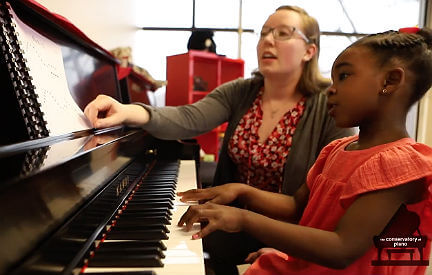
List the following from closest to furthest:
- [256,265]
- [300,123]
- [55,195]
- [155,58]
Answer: [55,195], [256,265], [300,123], [155,58]

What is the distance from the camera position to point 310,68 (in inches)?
61.0

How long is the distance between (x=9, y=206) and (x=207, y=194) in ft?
2.08

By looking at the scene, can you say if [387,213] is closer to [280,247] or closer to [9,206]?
[280,247]

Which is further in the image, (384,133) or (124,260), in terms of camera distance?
(384,133)

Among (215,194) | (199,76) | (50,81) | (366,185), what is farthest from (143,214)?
(199,76)

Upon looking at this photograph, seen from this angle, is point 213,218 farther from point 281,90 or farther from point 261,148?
point 281,90

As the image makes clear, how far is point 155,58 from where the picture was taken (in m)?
4.36

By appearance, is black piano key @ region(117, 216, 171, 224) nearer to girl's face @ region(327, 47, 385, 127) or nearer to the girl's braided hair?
girl's face @ region(327, 47, 385, 127)

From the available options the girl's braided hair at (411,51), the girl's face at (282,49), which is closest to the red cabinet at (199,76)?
the girl's face at (282,49)

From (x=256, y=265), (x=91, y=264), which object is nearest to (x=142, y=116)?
(x=256, y=265)

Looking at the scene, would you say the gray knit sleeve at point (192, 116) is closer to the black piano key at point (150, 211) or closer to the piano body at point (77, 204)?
the piano body at point (77, 204)

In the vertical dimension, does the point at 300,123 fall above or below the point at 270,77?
below

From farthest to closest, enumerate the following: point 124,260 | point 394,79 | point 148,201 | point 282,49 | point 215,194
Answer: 1. point 282,49
2. point 215,194
3. point 148,201
4. point 394,79
5. point 124,260

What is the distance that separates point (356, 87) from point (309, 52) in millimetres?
753
